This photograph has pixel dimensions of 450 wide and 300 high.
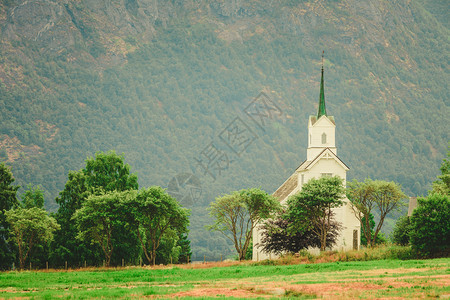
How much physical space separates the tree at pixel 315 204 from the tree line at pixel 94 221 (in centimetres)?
1161

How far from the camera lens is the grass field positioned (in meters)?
33.2

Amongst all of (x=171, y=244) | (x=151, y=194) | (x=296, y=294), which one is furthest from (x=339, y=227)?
(x=296, y=294)

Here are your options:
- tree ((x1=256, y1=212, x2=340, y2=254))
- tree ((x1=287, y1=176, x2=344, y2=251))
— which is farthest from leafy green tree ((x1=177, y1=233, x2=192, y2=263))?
tree ((x1=287, y1=176, x2=344, y2=251))

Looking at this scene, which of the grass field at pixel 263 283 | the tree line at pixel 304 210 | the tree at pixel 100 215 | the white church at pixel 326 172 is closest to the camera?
the grass field at pixel 263 283

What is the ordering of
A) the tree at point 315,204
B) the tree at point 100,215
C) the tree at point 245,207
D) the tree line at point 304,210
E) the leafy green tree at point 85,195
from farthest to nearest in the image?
the leafy green tree at point 85,195, the tree at point 245,207, the tree line at point 304,210, the tree at point 315,204, the tree at point 100,215

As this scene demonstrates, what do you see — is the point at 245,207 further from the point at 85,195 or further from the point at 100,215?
the point at 85,195

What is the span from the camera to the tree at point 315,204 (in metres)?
64.8

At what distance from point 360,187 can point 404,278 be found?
39.5 metres

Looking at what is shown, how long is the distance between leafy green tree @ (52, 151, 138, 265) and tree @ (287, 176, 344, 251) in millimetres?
20029

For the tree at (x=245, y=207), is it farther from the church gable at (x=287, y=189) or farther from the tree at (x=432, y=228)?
the tree at (x=432, y=228)

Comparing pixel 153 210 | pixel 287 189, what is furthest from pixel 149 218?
pixel 287 189

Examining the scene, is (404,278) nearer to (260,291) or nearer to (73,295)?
(260,291)

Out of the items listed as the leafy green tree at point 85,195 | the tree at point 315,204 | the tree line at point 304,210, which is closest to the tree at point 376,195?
the tree line at point 304,210

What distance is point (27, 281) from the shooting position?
44.9 metres
